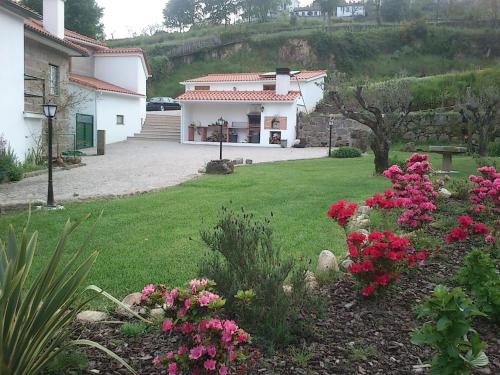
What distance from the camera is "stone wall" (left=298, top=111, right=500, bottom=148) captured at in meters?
23.0

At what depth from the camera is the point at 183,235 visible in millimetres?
5992

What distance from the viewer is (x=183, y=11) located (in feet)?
211

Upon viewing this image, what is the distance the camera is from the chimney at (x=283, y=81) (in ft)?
85.7

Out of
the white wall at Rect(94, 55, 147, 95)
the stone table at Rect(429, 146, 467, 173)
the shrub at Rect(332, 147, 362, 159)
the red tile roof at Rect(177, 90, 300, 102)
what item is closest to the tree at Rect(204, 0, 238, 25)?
the white wall at Rect(94, 55, 147, 95)

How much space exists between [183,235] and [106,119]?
19.4 metres

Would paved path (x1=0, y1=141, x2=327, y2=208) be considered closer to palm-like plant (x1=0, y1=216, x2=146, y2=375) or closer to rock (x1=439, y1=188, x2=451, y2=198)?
palm-like plant (x1=0, y1=216, x2=146, y2=375)

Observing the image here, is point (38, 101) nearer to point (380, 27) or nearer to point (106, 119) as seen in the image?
point (106, 119)

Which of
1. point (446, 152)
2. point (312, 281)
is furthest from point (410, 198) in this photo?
point (446, 152)

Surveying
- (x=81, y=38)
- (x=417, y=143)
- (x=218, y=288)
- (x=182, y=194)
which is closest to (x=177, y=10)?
(x=81, y=38)

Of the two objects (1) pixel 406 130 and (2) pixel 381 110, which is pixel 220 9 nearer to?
(1) pixel 406 130

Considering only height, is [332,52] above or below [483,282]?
above

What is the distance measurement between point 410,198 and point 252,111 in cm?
2170

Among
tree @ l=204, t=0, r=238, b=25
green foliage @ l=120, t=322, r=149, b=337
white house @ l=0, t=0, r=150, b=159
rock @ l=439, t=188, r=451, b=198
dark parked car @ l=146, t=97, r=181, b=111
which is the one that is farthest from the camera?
tree @ l=204, t=0, r=238, b=25

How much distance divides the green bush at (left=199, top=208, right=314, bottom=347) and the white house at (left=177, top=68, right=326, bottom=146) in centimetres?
2228
